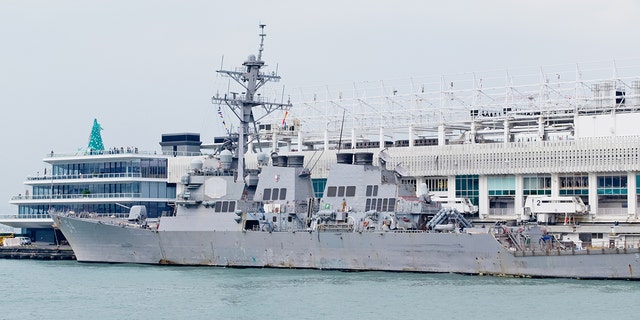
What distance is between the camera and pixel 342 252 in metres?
57.3

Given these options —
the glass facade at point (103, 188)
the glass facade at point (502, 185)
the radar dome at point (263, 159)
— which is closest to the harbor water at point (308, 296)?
the radar dome at point (263, 159)

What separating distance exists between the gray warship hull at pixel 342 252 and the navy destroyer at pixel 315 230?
55 millimetres

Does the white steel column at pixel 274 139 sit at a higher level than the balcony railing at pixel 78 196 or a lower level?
higher

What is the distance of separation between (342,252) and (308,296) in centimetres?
1098

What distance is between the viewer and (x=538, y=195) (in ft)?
231

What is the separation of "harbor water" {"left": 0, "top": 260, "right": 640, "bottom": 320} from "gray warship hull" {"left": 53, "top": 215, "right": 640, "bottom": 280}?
757 millimetres

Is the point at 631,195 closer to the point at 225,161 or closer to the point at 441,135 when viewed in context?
the point at 441,135

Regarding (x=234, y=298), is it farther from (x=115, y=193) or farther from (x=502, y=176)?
(x=115, y=193)

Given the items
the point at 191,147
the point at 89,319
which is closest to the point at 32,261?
the point at 191,147

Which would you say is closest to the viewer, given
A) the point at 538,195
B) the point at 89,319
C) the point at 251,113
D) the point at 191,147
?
the point at 89,319

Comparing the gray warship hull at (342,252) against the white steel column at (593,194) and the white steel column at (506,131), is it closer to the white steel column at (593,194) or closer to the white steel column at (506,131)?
the white steel column at (593,194)

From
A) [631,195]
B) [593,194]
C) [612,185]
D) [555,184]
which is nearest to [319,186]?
[555,184]

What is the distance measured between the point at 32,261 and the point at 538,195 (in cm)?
3402

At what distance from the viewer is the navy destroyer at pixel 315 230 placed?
52656 mm
